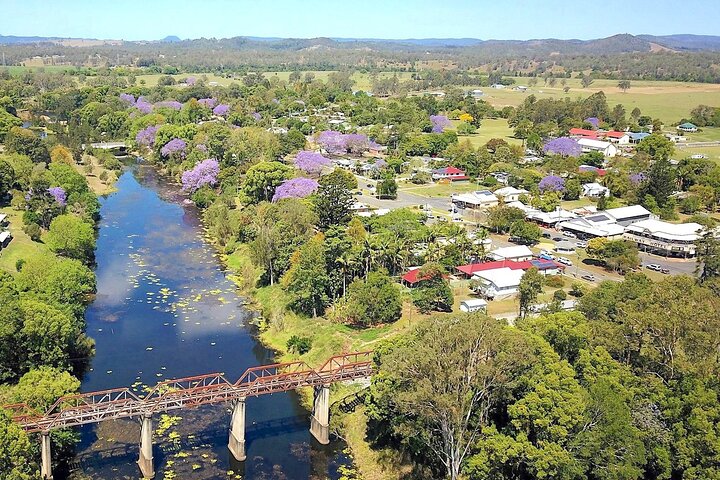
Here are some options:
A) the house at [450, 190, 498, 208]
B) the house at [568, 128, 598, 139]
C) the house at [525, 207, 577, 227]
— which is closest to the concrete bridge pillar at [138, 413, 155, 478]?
the house at [525, 207, 577, 227]

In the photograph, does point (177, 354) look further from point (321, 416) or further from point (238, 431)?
point (321, 416)

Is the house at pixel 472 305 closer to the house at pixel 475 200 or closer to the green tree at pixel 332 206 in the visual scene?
the green tree at pixel 332 206

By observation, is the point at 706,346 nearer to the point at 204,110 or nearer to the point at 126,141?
the point at 126,141

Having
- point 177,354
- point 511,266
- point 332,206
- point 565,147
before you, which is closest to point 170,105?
point 565,147

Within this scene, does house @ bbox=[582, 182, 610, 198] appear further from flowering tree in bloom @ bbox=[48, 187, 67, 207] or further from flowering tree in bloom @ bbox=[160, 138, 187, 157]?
flowering tree in bloom @ bbox=[48, 187, 67, 207]

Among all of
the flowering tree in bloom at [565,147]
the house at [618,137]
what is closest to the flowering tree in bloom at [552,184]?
the flowering tree in bloom at [565,147]

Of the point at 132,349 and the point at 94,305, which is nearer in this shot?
the point at 132,349

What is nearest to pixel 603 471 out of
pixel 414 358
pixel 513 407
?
pixel 513 407
